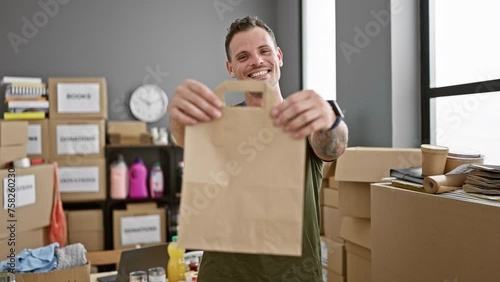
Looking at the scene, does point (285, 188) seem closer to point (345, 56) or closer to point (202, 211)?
point (202, 211)

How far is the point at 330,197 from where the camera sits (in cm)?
261

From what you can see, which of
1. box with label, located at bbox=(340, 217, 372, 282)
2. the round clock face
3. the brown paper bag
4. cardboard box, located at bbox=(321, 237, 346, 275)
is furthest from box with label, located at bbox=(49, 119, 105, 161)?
the brown paper bag

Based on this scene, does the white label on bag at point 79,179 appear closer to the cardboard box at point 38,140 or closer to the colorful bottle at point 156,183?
the cardboard box at point 38,140

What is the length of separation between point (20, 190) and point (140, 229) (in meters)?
1.13

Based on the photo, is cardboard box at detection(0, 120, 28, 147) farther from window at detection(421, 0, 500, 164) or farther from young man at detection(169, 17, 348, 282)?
window at detection(421, 0, 500, 164)

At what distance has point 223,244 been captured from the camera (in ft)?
2.77

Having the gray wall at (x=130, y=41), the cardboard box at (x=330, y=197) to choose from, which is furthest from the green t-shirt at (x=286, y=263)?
the gray wall at (x=130, y=41)

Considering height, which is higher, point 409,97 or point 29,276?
point 409,97

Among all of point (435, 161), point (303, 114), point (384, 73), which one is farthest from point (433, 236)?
point (384, 73)

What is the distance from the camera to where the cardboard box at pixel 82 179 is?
12.5 feet

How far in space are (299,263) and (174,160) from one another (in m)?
3.10

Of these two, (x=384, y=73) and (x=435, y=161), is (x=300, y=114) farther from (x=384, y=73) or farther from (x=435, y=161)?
(x=384, y=73)

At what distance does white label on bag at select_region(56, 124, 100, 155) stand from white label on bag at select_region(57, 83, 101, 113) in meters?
0.15

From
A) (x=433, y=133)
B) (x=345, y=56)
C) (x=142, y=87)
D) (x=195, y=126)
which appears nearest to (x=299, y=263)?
(x=195, y=126)
